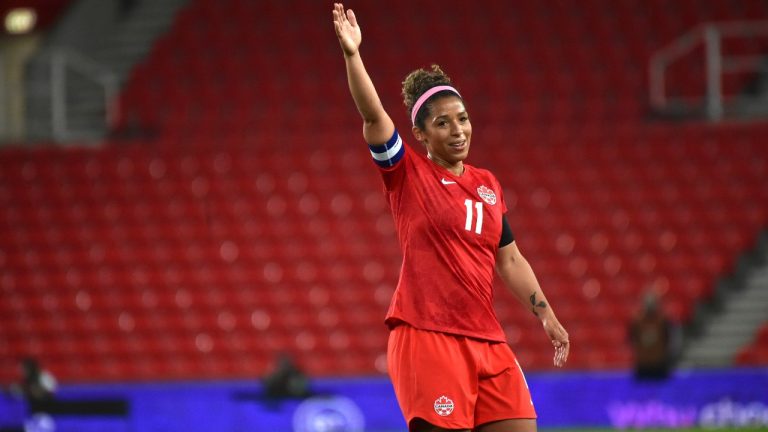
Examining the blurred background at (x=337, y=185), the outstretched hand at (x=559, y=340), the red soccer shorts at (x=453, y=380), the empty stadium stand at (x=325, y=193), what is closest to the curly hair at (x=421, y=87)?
the red soccer shorts at (x=453, y=380)

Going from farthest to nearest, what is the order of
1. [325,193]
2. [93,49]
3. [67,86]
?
[93,49], [67,86], [325,193]

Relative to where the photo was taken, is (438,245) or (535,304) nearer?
(438,245)

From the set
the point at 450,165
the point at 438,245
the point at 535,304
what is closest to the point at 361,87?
the point at 450,165

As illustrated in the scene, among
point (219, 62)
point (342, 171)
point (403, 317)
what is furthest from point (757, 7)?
point (403, 317)

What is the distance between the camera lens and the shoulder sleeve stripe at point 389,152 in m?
5.09

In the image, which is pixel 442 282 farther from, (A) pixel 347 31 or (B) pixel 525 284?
(A) pixel 347 31

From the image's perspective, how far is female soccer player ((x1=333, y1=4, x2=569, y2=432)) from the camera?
507 centimetres

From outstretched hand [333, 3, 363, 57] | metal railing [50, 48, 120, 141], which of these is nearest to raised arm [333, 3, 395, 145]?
outstretched hand [333, 3, 363, 57]

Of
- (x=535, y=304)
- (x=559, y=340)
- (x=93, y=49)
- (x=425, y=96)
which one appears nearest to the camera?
(x=425, y=96)

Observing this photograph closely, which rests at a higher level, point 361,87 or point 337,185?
point 361,87

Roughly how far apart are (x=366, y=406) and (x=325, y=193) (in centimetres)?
465

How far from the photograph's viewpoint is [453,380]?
16.6ft

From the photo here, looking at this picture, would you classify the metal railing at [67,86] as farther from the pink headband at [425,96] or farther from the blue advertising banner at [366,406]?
the pink headband at [425,96]

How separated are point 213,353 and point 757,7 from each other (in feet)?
31.4
